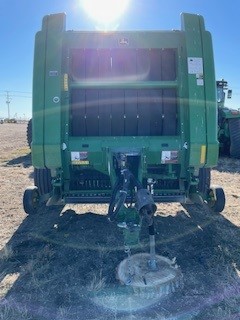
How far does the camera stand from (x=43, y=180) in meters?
5.09

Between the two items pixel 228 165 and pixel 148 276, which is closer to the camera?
pixel 148 276

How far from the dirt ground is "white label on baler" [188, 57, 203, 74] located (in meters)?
1.94

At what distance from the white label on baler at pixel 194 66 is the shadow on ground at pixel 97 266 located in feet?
6.36

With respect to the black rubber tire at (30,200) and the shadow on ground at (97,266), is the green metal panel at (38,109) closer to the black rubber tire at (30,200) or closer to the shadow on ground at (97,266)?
the black rubber tire at (30,200)

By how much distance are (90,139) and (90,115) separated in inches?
13.9

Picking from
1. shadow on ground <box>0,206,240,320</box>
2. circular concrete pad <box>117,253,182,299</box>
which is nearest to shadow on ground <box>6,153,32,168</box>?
shadow on ground <box>0,206,240,320</box>

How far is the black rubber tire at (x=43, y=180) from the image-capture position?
16.7 feet

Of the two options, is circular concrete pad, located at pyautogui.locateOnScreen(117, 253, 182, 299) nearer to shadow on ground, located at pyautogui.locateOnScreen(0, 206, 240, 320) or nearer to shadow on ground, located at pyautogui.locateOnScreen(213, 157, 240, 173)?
shadow on ground, located at pyautogui.locateOnScreen(0, 206, 240, 320)

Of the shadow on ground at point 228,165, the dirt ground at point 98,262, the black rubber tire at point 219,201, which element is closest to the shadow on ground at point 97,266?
Result: the dirt ground at point 98,262

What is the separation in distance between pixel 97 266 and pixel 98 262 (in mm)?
78

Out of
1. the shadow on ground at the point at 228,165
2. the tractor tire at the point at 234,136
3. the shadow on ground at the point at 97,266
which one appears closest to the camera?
the shadow on ground at the point at 97,266

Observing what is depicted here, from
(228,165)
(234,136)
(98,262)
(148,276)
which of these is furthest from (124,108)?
(234,136)

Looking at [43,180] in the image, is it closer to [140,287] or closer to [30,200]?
[30,200]

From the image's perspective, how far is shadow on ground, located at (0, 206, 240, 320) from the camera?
2.78 metres
